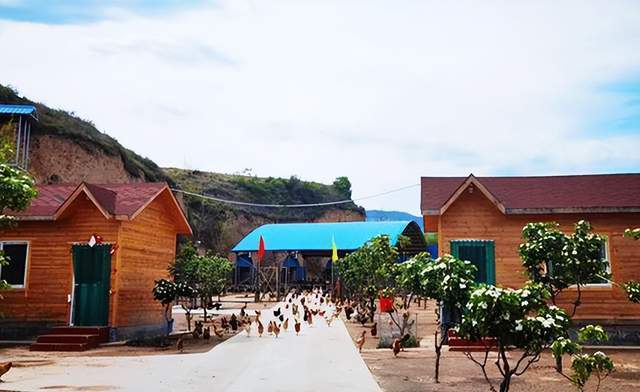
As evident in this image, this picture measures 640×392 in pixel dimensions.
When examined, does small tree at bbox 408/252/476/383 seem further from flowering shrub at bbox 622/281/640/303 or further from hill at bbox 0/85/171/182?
Answer: hill at bbox 0/85/171/182

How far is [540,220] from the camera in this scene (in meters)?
19.7

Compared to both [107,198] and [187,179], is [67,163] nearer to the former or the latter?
[107,198]

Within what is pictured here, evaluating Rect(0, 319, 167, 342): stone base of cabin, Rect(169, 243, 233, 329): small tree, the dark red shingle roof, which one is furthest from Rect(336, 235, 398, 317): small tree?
Rect(0, 319, 167, 342): stone base of cabin

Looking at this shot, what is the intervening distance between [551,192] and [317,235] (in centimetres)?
3068

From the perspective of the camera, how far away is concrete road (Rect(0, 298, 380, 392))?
478 inches

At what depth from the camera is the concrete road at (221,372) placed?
478 inches

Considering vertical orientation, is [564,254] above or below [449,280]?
above

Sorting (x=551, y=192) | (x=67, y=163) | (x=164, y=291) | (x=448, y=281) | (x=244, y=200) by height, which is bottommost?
(x=164, y=291)

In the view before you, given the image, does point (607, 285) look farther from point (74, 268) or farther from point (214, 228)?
point (214, 228)

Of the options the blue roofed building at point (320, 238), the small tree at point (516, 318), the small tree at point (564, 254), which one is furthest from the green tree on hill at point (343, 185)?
the small tree at point (516, 318)

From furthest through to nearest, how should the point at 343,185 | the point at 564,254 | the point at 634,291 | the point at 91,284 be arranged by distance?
the point at 343,185
the point at 91,284
the point at 564,254
the point at 634,291

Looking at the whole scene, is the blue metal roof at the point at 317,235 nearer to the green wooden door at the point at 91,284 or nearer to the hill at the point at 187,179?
the hill at the point at 187,179

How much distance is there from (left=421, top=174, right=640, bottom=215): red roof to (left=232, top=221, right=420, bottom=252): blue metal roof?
2270cm

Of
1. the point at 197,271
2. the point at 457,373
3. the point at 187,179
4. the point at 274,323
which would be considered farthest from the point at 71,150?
the point at 457,373
